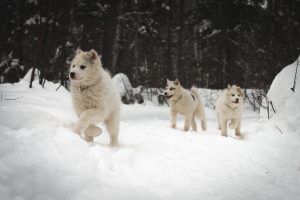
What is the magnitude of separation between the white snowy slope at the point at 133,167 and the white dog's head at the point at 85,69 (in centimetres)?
78

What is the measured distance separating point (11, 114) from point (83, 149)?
136 centimetres

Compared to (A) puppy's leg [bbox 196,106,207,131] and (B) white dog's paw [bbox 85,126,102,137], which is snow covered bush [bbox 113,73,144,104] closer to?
(A) puppy's leg [bbox 196,106,207,131]

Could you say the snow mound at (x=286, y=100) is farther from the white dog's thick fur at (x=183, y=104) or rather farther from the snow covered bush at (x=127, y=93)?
the snow covered bush at (x=127, y=93)

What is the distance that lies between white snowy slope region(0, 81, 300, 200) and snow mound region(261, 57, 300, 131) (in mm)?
492

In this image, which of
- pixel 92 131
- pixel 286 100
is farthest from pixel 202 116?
pixel 92 131

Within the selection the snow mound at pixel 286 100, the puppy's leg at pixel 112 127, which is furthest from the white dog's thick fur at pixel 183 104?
the puppy's leg at pixel 112 127

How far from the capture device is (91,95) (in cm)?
454

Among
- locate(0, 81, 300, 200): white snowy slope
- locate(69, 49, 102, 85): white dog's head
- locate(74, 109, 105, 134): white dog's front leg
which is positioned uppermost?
locate(69, 49, 102, 85): white dog's head

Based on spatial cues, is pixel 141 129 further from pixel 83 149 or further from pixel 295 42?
pixel 295 42

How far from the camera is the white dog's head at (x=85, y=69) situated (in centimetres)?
452

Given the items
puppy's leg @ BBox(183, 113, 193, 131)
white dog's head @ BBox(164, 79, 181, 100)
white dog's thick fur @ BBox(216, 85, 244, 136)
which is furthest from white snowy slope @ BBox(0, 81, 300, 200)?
white dog's head @ BBox(164, 79, 181, 100)

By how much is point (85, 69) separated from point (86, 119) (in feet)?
2.85

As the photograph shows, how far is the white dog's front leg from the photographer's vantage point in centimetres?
420

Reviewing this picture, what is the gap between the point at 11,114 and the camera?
4211mm
